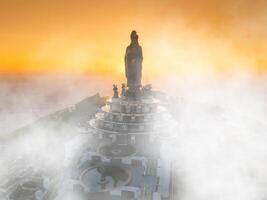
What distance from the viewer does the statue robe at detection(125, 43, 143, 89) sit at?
31484 mm

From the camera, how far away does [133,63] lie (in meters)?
31.6

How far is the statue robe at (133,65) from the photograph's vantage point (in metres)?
31.5

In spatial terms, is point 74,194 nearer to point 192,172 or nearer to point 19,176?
point 19,176

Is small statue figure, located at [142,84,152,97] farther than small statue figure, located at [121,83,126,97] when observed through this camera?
Yes

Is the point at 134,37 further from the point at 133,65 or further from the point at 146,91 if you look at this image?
the point at 146,91

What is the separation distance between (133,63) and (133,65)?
9.9 inches

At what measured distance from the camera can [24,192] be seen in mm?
20484

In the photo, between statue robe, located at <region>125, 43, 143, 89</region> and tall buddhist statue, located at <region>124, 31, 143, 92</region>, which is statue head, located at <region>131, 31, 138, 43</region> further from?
statue robe, located at <region>125, 43, 143, 89</region>

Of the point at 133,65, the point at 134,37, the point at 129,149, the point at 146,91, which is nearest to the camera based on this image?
the point at 129,149

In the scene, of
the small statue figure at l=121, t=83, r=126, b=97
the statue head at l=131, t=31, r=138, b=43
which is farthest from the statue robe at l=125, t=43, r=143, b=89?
the small statue figure at l=121, t=83, r=126, b=97

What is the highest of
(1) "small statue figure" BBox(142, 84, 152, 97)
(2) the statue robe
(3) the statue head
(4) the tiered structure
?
(3) the statue head

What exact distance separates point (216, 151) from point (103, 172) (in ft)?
43.1

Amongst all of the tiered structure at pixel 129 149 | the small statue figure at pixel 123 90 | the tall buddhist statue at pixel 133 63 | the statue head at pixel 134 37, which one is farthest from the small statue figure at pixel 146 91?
the statue head at pixel 134 37

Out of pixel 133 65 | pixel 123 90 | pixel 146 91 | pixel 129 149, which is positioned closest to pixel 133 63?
pixel 133 65
